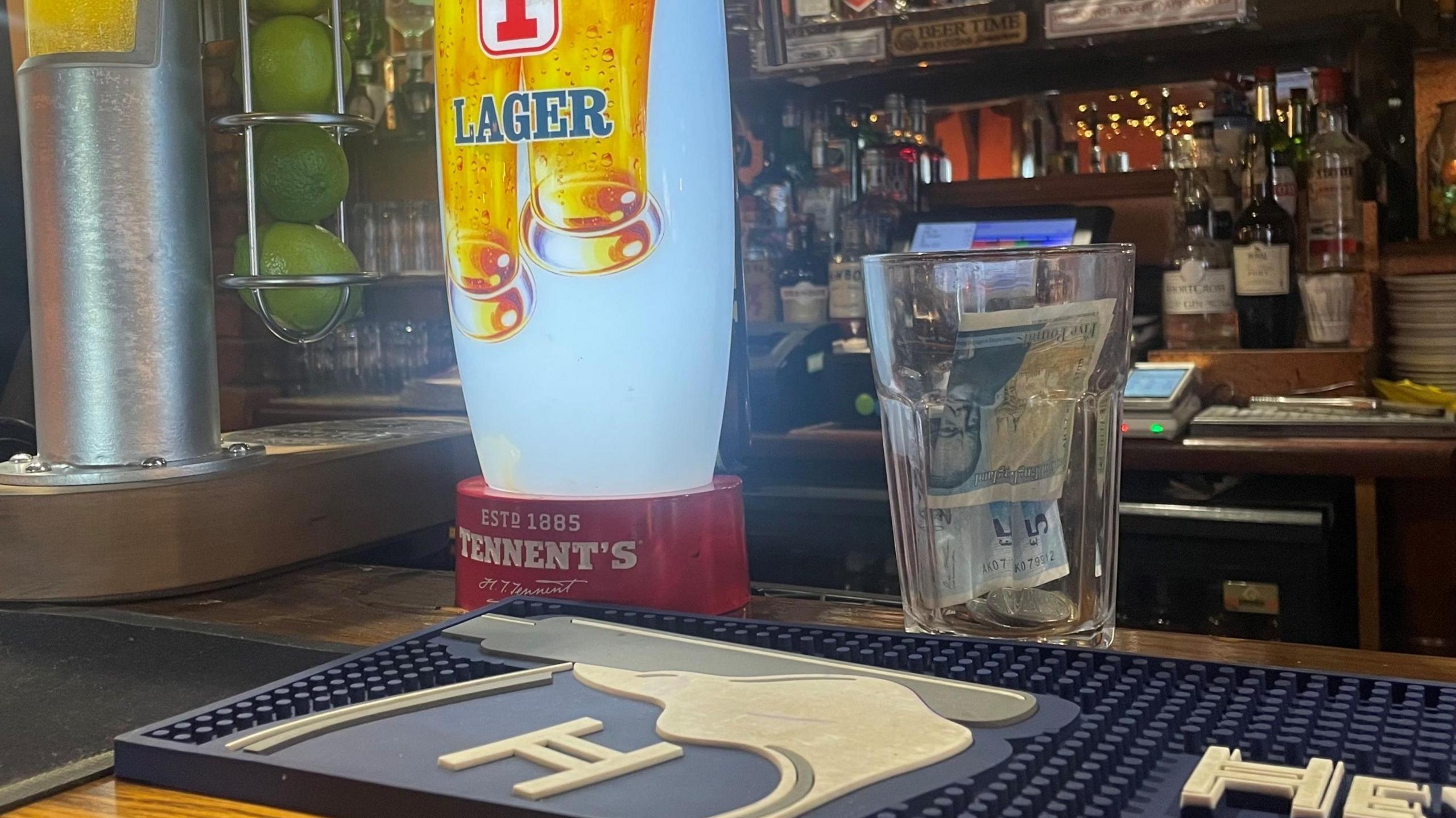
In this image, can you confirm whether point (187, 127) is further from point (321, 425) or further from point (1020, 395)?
point (1020, 395)

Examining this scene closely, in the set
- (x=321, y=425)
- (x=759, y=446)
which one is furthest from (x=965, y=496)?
(x=759, y=446)

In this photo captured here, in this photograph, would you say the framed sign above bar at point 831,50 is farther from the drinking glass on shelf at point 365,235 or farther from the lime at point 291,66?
the lime at point 291,66

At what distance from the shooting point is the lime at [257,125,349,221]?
0.94 metres

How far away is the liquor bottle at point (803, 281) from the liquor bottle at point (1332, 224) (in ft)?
2.82

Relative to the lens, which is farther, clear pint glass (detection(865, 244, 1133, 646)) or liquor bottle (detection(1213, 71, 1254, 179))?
liquor bottle (detection(1213, 71, 1254, 179))

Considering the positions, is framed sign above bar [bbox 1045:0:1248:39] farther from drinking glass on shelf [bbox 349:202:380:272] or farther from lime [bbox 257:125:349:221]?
lime [bbox 257:125:349:221]

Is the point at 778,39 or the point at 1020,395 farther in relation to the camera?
the point at 778,39

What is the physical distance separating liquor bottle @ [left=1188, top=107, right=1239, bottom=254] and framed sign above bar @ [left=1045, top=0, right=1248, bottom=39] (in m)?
0.16

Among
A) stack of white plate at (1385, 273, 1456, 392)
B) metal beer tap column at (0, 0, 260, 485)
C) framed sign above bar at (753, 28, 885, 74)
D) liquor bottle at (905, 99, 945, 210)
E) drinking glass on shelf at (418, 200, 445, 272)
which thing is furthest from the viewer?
drinking glass on shelf at (418, 200, 445, 272)

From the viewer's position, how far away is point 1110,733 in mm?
458

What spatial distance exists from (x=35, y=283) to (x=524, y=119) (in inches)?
14.8

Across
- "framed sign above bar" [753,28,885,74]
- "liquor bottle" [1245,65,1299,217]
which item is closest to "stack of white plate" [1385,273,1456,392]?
"liquor bottle" [1245,65,1299,217]

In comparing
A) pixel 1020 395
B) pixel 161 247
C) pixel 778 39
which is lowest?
pixel 1020 395

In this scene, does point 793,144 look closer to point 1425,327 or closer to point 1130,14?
point 1130,14
